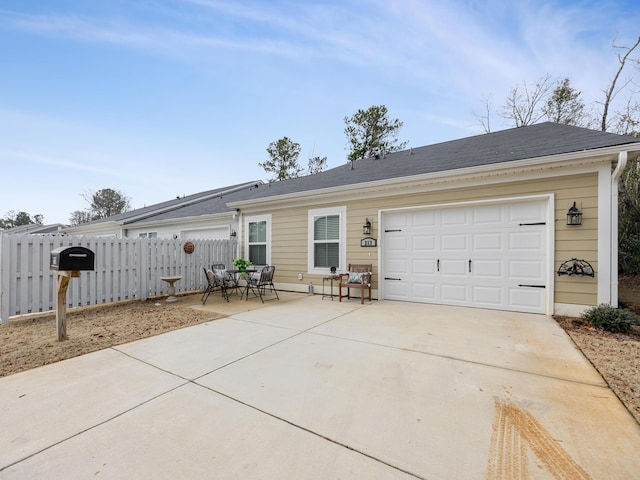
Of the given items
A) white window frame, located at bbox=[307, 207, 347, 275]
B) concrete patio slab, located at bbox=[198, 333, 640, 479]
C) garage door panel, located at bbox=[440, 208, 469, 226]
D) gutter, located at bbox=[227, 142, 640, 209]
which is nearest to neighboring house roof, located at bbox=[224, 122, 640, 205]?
gutter, located at bbox=[227, 142, 640, 209]

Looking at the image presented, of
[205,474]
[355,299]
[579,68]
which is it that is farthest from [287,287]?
[579,68]

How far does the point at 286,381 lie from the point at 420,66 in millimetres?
9848

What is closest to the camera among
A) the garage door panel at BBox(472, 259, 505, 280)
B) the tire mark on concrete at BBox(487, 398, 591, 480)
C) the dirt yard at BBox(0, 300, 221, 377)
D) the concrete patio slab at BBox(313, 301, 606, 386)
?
the tire mark on concrete at BBox(487, 398, 591, 480)

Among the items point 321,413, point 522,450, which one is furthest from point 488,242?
point 321,413

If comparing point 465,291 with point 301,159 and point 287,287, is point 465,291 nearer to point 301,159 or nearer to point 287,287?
point 287,287

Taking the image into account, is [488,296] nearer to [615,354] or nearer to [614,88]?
[615,354]

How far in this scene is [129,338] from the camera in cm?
391

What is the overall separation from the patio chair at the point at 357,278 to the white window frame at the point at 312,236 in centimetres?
33

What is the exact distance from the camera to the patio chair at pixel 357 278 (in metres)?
6.25

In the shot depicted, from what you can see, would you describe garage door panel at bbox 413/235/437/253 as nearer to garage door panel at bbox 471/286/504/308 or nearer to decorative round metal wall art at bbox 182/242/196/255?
garage door panel at bbox 471/286/504/308

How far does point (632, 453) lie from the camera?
64.4 inches

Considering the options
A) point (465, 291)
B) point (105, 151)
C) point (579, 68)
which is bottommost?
point (465, 291)

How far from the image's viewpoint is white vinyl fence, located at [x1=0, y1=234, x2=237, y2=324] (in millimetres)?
4875

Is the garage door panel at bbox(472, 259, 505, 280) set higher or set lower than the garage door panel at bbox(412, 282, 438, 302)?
higher
